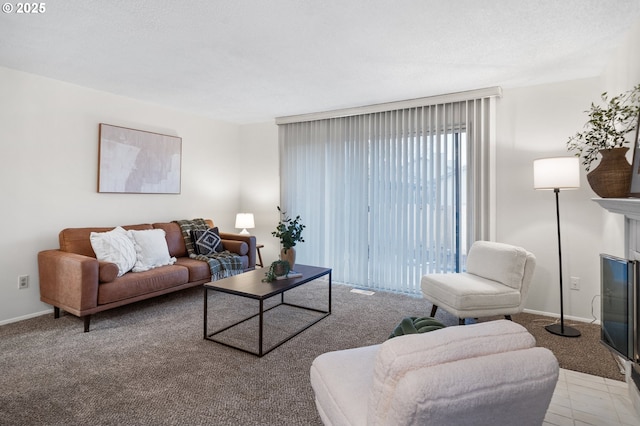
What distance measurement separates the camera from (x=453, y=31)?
2369 millimetres

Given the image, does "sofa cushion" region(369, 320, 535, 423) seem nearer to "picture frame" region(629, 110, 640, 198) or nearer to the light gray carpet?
the light gray carpet

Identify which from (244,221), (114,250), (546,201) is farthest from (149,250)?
(546,201)

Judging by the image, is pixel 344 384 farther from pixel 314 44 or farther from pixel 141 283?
pixel 141 283

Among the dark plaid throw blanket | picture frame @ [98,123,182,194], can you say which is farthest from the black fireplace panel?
picture frame @ [98,123,182,194]

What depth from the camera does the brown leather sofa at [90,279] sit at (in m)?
2.82

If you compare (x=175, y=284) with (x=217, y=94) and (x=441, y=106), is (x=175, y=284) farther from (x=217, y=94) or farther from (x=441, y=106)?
(x=441, y=106)

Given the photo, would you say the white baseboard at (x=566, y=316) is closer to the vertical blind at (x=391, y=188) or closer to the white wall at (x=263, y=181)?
the vertical blind at (x=391, y=188)

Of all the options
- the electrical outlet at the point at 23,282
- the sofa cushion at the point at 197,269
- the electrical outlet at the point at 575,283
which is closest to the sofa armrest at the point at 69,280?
the electrical outlet at the point at 23,282

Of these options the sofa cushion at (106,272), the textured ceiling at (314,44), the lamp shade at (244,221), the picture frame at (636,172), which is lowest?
the sofa cushion at (106,272)

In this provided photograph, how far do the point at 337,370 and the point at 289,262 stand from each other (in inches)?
70.7

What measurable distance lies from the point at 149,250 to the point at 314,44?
2.66 meters

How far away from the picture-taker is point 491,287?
2779mm

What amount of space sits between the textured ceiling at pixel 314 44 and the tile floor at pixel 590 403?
2372mm

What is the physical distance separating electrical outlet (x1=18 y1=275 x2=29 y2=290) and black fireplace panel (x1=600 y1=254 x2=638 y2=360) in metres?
4.71
